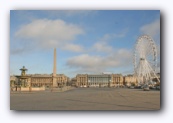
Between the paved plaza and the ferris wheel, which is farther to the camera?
the ferris wheel

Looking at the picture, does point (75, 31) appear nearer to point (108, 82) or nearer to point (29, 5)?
point (29, 5)

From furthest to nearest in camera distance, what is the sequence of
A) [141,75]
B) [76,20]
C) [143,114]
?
1. [141,75]
2. [76,20]
3. [143,114]

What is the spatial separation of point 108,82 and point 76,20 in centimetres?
1270

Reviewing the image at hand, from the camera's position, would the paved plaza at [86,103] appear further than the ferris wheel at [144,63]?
No

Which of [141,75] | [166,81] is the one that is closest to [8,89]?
[166,81]

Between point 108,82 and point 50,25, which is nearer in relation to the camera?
point 50,25

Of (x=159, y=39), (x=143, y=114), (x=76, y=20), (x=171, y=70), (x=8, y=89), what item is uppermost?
(x=76, y=20)

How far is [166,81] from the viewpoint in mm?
7617

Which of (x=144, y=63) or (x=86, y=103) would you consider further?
(x=144, y=63)

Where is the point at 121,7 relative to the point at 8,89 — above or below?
above

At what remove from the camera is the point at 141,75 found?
13.9 m

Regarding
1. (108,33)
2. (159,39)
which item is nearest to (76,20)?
(108,33)

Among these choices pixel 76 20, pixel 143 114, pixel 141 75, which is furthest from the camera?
pixel 141 75

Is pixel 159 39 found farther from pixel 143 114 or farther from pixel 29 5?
→ pixel 29 5
